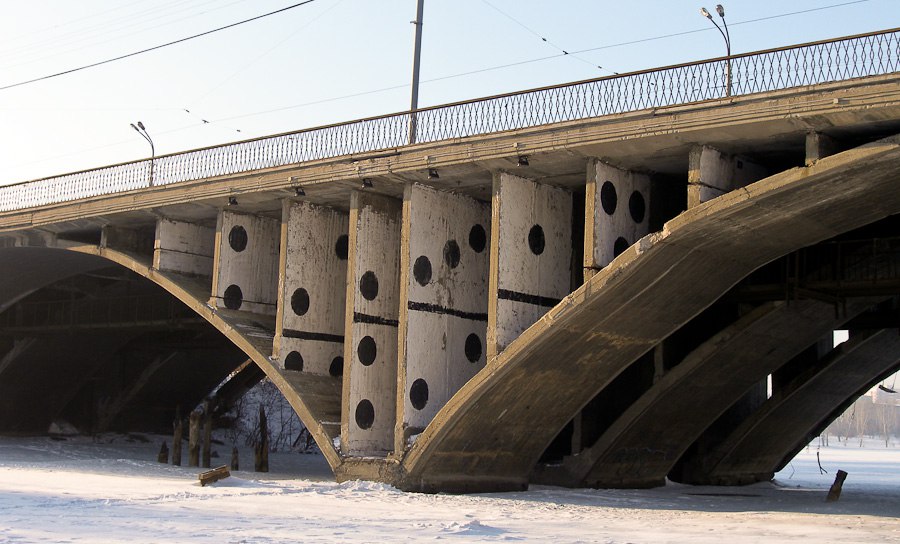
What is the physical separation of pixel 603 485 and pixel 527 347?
7743mm

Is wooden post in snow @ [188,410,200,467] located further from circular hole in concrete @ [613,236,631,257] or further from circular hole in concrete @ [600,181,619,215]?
circular hole in concrete @ [600,181,619,215]

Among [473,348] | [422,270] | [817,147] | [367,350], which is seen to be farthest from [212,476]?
[817,147]

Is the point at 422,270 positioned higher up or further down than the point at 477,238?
further down

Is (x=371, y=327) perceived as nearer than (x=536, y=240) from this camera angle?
No

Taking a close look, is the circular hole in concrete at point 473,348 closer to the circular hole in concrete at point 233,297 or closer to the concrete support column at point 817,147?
the circular hole in concrete at point 233,297

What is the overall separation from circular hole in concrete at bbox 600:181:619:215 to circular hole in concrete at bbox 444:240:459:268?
4682mm

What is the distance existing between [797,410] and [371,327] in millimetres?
13588

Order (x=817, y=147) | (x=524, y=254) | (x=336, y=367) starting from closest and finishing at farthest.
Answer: (x=817, y=147)
(x=524, y=254)
(x=336, y=367)

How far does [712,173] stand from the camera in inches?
832

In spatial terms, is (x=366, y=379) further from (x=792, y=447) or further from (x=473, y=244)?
(x=792, y=447)

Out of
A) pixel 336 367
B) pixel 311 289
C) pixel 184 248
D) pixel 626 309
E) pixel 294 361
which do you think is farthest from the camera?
pixel 184 248

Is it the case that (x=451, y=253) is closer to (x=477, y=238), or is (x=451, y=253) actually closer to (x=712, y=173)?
(x=477, y=238)

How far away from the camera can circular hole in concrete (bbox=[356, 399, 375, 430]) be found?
2625 cm

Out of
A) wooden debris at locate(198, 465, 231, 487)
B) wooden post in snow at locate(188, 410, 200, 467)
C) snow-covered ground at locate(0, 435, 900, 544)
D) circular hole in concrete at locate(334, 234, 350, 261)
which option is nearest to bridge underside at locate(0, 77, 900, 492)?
circular hole in concrete at locate(334, 234, 350, 261)
